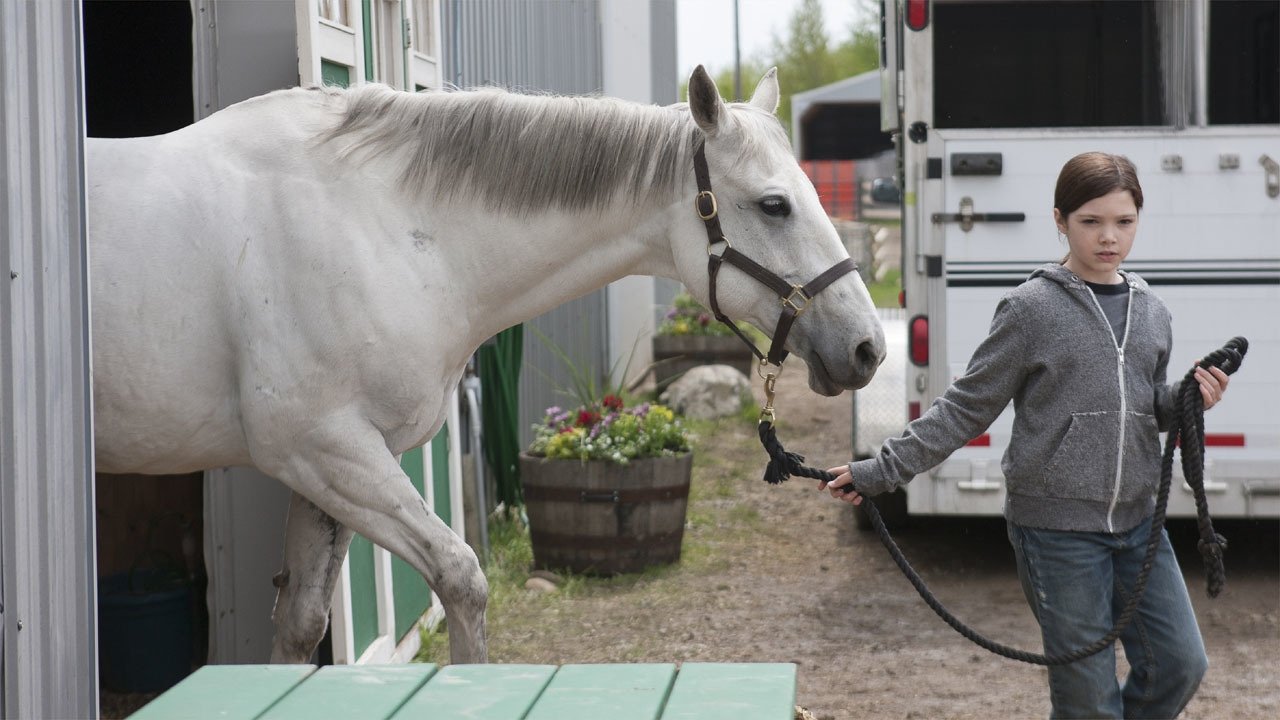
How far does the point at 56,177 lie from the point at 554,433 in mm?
4230

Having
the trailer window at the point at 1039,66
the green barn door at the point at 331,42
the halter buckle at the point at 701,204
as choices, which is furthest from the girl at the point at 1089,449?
the trailer window at the point at 1039,66

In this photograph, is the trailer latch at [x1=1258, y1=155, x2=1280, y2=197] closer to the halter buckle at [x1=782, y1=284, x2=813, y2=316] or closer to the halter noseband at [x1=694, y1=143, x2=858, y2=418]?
the halter noseband at [x1=694, y1=143, x2=858, y2=418]

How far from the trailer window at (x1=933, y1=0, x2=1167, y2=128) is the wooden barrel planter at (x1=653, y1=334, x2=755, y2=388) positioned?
19.1 ft

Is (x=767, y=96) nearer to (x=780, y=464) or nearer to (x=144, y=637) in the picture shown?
(x=780, y=464)

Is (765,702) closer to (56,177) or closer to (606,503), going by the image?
(56,177)

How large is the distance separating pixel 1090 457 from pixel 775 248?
92cm

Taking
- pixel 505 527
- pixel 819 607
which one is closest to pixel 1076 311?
pixel 819 607

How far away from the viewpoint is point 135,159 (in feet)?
11.0

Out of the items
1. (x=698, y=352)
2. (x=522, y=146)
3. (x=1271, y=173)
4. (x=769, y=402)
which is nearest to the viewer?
(x=769, y=402)

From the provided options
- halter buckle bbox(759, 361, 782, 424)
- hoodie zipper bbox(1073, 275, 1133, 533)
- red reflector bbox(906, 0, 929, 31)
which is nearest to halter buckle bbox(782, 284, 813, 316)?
halter buckle bbox(759, 361, 782, 424)

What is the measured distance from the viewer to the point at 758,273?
11.0ft

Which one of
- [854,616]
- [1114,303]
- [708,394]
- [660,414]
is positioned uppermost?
[1114,303]

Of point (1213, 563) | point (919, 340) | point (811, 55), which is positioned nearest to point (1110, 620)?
point (1213, 563)

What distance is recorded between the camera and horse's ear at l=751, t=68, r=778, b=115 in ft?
12.2
